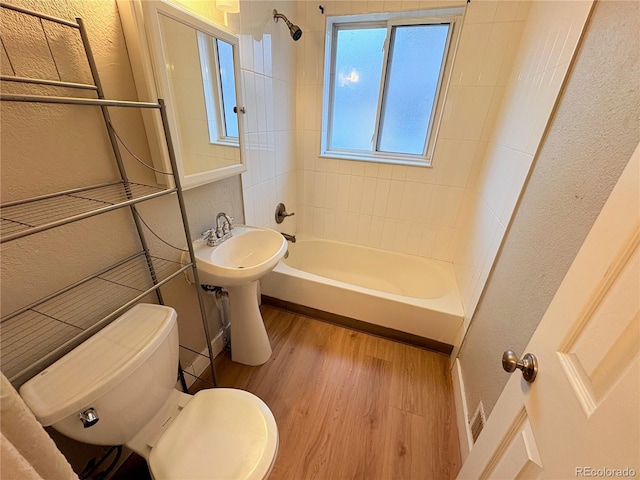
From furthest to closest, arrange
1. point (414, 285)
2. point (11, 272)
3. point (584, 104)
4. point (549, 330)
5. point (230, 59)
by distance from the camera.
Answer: point (414, 285) < point (230, 59) < point (584, 104) < point (11, 272) < point (549, 330)

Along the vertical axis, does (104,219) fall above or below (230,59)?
below

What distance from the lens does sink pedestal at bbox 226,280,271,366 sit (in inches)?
57.1

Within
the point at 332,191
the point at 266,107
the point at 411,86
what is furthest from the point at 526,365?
the point at 411,86

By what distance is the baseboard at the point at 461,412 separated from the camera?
3.94ft

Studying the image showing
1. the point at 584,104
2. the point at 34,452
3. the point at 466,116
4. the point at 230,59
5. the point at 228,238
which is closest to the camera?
the point at 34,452

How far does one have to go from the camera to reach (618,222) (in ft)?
1.37

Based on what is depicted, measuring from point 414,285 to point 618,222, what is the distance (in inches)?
75.8

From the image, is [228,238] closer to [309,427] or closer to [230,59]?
[230,59]

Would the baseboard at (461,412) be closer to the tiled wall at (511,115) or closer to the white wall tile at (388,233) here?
the tiled wall at (511,115)

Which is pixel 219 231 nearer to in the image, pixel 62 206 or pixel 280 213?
pixel 62 206

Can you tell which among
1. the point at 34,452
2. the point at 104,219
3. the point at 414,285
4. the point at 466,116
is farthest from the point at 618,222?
the point at 414,285

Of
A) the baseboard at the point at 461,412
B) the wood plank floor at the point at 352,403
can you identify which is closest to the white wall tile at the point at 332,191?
the wood plank floor at the point at 352,403

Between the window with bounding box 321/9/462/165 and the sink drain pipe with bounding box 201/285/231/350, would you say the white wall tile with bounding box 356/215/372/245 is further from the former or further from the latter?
the sink drain pipe with bounding box 201/285/231/350

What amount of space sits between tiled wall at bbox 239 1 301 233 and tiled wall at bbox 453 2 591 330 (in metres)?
1.18
